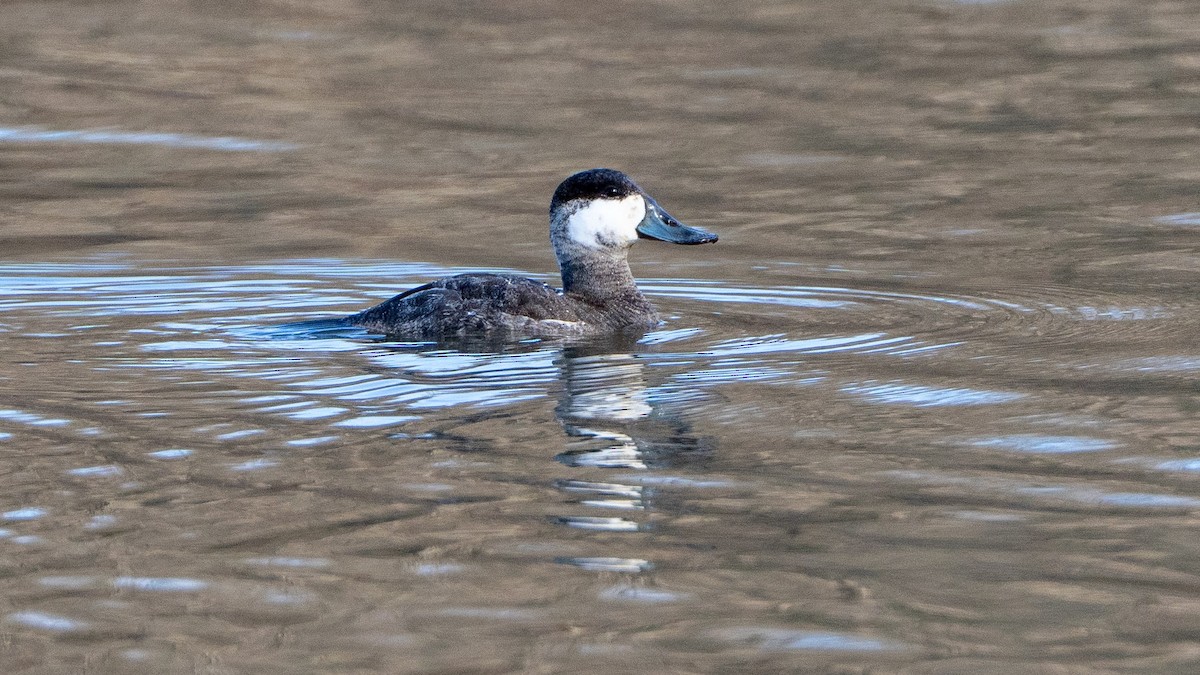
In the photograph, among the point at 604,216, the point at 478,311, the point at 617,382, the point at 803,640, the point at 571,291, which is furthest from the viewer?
the point at 571,291

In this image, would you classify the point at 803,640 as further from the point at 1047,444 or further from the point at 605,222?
the point at 605,222

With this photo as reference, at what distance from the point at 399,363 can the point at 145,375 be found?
96 cm

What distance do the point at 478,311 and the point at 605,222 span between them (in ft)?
3.15

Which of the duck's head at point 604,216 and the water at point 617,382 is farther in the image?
the duck's head at point 604,216

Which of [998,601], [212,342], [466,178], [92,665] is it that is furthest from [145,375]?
[466,178]

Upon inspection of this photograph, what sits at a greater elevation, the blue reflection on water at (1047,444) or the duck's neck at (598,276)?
the duck's neck at (598,276)

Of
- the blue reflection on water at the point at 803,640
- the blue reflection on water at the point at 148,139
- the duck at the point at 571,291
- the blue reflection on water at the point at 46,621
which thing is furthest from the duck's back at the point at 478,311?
the blue reflection on water at the point at 148,139

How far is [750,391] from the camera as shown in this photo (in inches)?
264

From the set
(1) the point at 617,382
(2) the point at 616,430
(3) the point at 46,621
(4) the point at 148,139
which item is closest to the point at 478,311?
(1) the point at 617,382

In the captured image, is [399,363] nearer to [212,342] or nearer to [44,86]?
[212,342]

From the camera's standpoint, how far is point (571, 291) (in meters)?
8.86

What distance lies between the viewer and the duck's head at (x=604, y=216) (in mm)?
8711

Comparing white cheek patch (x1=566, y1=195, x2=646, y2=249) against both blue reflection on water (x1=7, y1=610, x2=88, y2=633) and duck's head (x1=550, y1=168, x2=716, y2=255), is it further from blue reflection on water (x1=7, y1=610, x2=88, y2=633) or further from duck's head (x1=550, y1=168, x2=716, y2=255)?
blue reflection on water (x1=7, y1=610, x2=88, y2=633)

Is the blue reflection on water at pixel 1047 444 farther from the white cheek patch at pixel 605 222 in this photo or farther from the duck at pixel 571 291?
the white cheek patch at pixel 605 222
